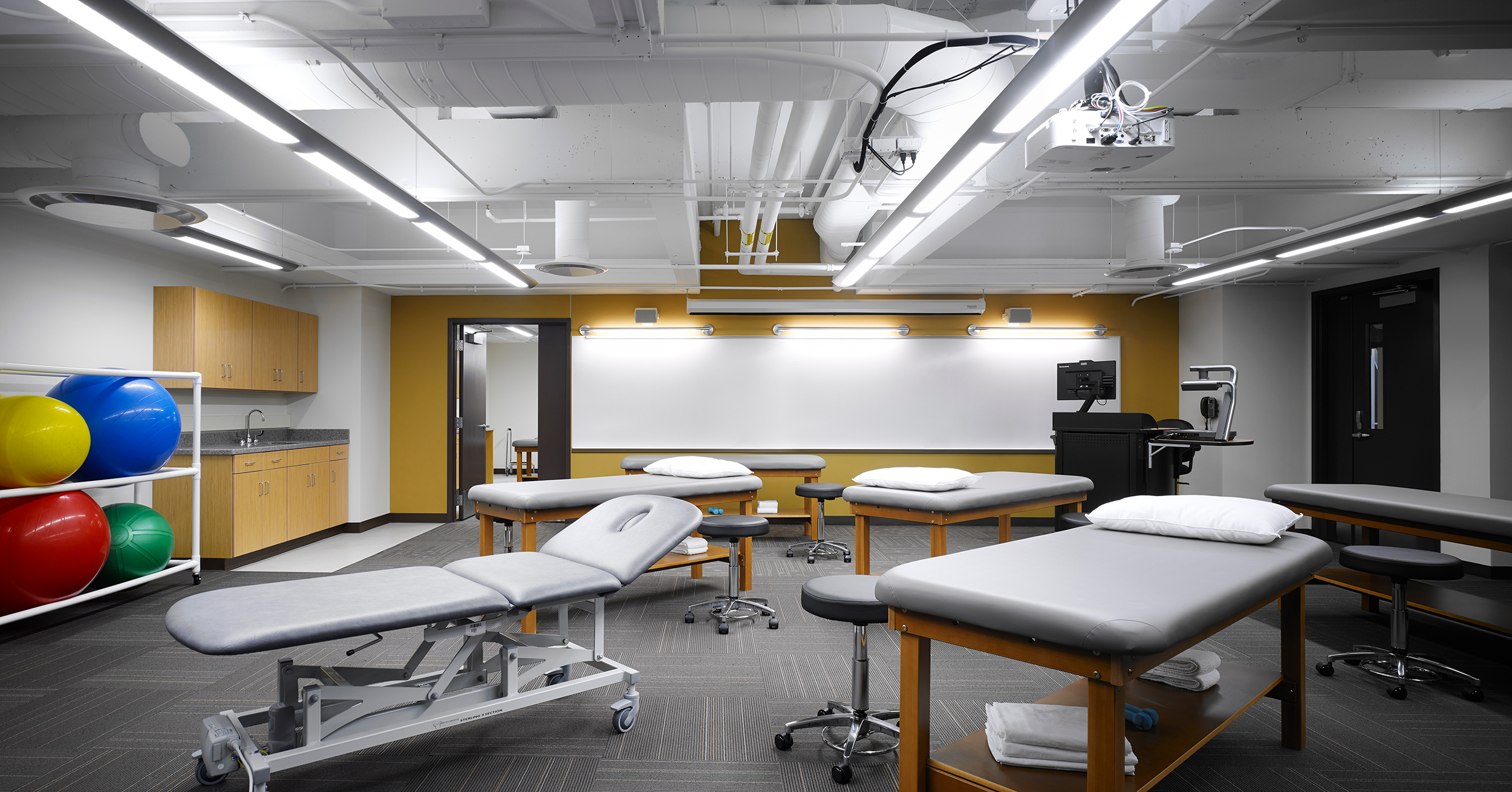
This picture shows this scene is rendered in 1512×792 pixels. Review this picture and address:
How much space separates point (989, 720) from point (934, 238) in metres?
3.85

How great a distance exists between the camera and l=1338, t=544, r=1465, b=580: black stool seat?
296 centimetres

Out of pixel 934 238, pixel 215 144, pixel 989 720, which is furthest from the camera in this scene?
pixel 934 238

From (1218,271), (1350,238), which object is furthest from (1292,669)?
(1218,271)

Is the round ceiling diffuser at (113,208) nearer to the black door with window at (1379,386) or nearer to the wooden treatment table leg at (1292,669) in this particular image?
the wooden treatment table leg at (1292,669)

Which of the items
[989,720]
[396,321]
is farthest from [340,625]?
[396,321]

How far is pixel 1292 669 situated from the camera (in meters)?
2.35

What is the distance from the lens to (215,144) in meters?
4.02

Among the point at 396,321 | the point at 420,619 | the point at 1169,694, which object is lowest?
the point at 1169,694

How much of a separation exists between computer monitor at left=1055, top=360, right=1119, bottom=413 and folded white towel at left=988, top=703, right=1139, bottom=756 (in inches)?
153

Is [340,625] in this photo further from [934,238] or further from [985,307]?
[985,307]

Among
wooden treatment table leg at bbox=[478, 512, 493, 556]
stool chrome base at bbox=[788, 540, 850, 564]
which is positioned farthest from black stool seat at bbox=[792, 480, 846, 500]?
wooden treatment table leg at bbox=[478, 512, 493, 556]

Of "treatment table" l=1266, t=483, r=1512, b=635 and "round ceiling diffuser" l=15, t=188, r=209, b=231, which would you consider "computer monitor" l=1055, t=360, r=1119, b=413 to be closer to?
"treatment table" l=1266, t=483, r=1512, b=635

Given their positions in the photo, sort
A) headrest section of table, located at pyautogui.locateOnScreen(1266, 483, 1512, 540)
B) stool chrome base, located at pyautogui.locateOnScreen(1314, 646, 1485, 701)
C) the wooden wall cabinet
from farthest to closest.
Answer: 1. the wooden wall cabinet
2. stool chrome base, located at pyautogui.locateOnScreen(1314, 646, 1485, 701)
3. headrest section of table, located at pyautogui.locateOnScreen(1266, 483, 1512, 540)

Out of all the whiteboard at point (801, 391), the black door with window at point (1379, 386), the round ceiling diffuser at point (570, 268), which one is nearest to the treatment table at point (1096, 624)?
the round ceiling diffuser at point (570, 268)
